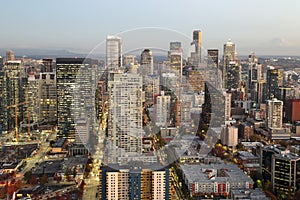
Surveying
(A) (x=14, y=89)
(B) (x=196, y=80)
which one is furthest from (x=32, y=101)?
(B) (x=196, y=80)

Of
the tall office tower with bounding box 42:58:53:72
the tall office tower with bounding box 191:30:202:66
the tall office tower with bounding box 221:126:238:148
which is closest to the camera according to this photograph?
the tall office tower with bounding box 191:30:202:66

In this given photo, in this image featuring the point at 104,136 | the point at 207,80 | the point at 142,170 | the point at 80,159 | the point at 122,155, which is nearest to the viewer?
the point at 142,170

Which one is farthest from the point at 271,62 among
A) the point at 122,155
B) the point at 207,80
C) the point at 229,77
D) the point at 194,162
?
the point at 122,155

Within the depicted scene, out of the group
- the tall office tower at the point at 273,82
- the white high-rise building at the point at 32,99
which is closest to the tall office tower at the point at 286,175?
the white high-rise building at the point at 32,99

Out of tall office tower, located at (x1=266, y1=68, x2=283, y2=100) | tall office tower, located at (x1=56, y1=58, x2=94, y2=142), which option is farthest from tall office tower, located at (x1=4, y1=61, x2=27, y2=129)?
tall office tower, located at (x1=266, y1=68, x2=283, y2=100)

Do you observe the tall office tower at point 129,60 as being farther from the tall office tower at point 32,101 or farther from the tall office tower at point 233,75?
the tall office tower at point 233,75

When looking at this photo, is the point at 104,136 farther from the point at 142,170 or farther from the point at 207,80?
the point at 207,80

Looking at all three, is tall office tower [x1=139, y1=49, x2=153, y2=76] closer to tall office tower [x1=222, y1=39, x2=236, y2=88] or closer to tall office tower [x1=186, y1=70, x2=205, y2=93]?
tall office tower [x1=186, y1=70, x2=205, y2=93]

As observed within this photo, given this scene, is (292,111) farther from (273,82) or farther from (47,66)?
(47,66)
